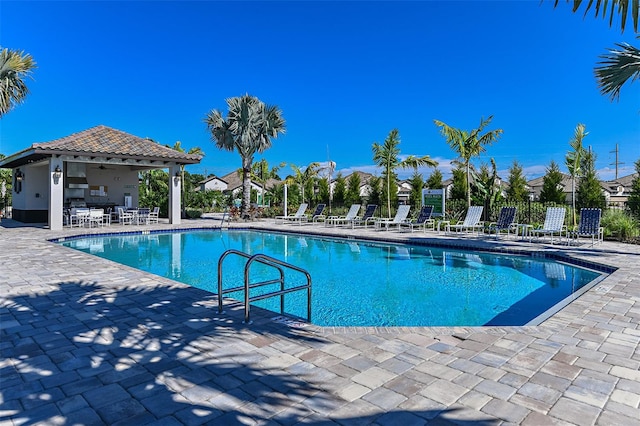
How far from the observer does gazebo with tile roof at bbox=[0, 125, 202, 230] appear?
609 inches

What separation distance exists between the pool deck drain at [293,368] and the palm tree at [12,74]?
396 inches

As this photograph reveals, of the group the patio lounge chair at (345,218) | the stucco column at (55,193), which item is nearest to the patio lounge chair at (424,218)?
the patio lounge chair at (345,218)

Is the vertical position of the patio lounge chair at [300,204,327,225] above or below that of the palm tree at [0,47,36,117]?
below

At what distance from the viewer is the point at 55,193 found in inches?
609

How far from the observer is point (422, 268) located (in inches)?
368

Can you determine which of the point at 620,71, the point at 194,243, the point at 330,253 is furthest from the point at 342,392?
the point at 194,243

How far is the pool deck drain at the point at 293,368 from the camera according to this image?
246 cm

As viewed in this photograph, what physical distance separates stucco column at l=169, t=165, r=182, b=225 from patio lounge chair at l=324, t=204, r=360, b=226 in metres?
7.39

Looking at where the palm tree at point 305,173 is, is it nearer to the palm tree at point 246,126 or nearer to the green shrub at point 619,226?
the palm tree at point 246,126

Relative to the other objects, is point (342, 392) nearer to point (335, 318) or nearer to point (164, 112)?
point (335, 318)

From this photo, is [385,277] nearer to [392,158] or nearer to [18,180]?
[392,158]

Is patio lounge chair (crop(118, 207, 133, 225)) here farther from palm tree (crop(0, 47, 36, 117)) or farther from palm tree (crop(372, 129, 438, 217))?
palm tree (crop(372, 129, 438, 217))

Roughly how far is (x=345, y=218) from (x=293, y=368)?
50.8 feet

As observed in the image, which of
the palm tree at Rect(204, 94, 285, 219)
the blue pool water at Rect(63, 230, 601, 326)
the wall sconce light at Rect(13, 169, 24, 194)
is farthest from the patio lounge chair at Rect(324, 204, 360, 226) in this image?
the wall sconce light at Rect(13, 169, 24, 194)
